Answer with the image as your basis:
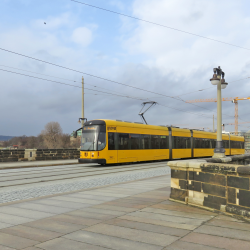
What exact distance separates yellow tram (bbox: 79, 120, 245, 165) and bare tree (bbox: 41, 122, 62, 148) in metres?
77.1

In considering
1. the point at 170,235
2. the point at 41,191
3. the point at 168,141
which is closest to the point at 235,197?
the point at 170,235

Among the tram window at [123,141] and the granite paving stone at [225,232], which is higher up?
the tram window at [123,141]

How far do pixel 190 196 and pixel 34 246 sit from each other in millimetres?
3329

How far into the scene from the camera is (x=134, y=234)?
4.17m

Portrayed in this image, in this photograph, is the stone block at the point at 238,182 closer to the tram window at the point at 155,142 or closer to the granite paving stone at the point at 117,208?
the granite paving stone at the point at 117,208

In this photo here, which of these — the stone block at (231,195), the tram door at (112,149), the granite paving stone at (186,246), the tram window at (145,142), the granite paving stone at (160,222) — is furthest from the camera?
the tram window at (145,142)

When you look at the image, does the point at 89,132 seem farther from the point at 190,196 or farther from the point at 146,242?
the point at 146,242

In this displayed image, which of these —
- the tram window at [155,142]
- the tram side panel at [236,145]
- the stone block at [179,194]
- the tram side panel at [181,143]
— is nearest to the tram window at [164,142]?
the tram window at [155,142]

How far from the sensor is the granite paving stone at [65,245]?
3.64 m

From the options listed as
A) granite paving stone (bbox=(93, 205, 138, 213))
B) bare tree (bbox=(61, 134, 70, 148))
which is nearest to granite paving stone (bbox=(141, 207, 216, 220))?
granite paving stone (bbox=(93, 205, 138, 213))

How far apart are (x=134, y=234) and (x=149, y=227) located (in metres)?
0.41

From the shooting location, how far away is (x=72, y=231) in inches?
171

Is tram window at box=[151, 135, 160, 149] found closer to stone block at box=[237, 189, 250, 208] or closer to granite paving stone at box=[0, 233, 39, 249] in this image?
stone block at box=[237, 189, 250, 208]

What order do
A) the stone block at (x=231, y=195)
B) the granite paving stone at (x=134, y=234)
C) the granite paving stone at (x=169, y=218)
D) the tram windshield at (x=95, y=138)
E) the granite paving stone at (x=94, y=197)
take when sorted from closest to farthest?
the granite paving stone at (x=134, y=234) → the granite paving stone at (x=169, y=218) → the stone block at (x=231, y=195) → the granite paving stone at (x=94, y=197) → the tram windshield at (x=95, y=138)
